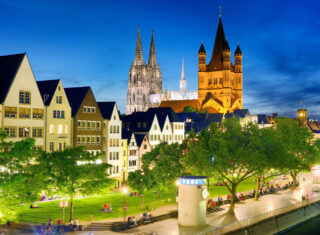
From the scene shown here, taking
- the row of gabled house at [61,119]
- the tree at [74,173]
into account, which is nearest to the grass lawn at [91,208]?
the tree at [74,173]

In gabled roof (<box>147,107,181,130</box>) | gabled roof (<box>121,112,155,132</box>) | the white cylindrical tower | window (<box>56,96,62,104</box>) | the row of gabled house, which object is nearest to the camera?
the white cylindrical tower

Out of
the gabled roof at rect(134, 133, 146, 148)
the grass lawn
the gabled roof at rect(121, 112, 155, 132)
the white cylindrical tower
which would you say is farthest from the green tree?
the gabled roof at rect(121, 112, 155, 132)

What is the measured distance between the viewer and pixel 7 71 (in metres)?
64.2

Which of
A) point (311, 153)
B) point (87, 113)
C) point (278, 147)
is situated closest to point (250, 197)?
point (278, 147)

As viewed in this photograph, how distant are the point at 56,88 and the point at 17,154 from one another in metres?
30.5

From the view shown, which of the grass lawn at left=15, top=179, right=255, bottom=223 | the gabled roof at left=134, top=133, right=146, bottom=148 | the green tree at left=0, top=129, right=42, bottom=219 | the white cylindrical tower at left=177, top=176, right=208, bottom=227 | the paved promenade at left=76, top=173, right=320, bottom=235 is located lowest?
the paved promenade at left=76, top=173, right=320, bottom=235

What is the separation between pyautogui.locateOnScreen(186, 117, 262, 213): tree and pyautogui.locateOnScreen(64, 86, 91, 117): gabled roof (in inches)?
898

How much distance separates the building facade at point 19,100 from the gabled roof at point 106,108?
1831 centimetres

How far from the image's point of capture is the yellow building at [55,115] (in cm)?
6975

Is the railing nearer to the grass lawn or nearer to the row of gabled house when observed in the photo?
the grass lawn

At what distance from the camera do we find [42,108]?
68250 millimetres

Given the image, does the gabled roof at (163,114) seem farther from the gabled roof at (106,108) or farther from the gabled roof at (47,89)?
the gabled roof at (47,89)

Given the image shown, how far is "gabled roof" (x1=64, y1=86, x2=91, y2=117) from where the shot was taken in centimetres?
7638

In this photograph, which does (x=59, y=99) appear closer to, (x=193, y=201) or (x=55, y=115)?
(x=55, y=115)
